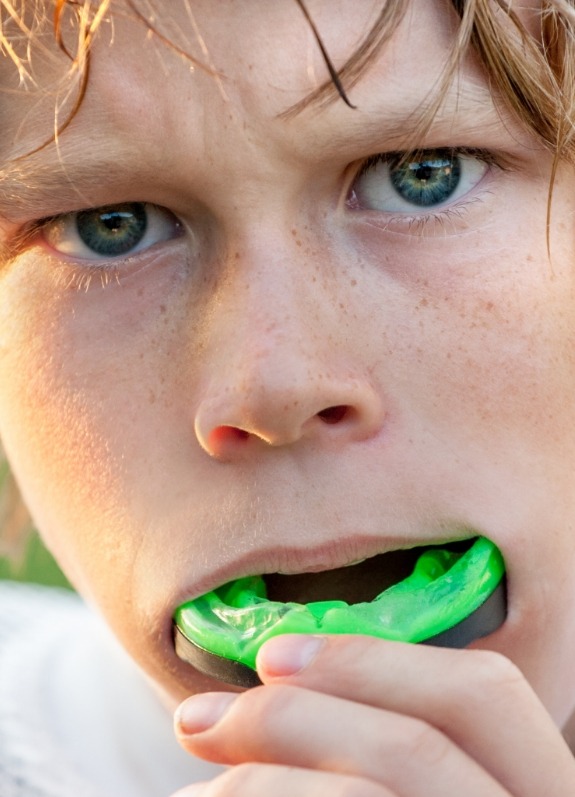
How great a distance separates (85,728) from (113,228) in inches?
32.9

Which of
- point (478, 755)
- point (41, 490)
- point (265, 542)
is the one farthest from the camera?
Result: point (41, 490)

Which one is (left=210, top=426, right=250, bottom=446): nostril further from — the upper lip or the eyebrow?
the eyebrow

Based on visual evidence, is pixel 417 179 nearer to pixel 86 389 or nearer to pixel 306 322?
pixel 306 322

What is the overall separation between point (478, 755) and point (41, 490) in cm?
63

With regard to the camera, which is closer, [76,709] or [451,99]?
[451,99]

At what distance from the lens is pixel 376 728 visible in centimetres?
94

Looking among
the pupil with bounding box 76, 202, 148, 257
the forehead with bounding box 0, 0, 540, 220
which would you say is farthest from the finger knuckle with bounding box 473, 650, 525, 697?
the pupil with bounding box 76, 202, 148, 257

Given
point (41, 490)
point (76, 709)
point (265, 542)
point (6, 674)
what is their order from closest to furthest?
point (265, 542)
point (41, 490)
point (76, 709)
point (6, 674)

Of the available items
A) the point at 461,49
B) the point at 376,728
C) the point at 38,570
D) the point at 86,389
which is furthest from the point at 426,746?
the point at 38,570

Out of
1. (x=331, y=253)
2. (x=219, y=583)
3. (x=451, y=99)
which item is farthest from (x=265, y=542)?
(x=451, y=99)

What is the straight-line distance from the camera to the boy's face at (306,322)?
110 centimetres

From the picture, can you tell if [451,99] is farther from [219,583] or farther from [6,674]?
[6,674]

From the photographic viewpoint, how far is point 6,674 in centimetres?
192

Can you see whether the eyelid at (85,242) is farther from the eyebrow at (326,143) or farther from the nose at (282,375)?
the nose at (282,375)
